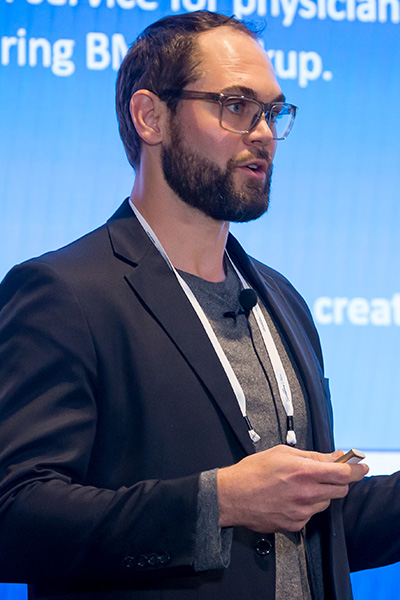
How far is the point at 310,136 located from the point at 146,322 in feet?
4.70

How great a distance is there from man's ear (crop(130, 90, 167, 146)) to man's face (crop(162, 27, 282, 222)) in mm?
40

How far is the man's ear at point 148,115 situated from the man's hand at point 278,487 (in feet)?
2.60

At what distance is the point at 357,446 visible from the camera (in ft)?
8.16

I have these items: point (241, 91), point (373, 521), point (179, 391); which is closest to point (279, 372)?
point (179, 391)

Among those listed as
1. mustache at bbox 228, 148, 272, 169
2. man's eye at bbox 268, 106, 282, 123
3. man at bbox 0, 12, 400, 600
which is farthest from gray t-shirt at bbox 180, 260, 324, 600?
man's eye at bbox 268, 106, 282, 123

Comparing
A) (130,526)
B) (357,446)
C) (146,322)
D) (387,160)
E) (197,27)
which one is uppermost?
(197,27)

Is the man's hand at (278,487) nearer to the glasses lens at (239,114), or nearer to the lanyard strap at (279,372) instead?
the lanyard strap at (279,372)

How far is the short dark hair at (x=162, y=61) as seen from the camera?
1670 millimetres

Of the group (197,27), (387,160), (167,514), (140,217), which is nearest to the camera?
(167,514)

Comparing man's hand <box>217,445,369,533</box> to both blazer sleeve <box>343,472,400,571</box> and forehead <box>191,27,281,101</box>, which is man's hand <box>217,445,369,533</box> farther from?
forehead <box>191,27,281,101</box>

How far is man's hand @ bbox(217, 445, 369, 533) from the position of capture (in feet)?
3.87

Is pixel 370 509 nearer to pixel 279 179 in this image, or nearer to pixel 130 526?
pixel 130 526

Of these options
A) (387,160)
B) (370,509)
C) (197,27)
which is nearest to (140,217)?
(197,27)

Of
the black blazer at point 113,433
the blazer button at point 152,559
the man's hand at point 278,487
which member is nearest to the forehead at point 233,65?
the black blazer at point 113,433
